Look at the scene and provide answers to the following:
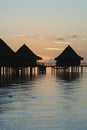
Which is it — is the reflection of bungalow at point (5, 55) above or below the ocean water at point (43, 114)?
above

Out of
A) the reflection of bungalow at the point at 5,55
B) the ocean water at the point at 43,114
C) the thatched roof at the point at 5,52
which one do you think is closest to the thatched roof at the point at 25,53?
the reflection of bungalow at the point at 5,55

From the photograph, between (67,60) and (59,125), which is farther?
(67,60)

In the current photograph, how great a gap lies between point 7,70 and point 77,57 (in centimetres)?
1435

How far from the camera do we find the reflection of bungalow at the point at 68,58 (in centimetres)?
8206

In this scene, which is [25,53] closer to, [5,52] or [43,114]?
[5,52]

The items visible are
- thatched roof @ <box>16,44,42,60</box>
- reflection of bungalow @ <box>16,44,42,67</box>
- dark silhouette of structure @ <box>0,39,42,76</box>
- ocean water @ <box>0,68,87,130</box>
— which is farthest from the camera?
thatched roof @ <box>16,44,42,60</box>

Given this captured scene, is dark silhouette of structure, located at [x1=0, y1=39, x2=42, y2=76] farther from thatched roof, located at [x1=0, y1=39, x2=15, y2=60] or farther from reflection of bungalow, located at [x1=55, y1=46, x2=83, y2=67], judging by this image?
reflection of bungalow, located at [x1=55, y1=46, x2=83, y2=67]

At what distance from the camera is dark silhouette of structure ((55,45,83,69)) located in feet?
269

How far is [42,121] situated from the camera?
57.5 ft

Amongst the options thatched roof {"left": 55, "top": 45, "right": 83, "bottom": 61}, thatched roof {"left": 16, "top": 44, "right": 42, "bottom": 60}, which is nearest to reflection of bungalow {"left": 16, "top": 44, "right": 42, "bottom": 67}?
thatched roof {"left": 16, "top": 44, "right": 42, "bottom": 60}

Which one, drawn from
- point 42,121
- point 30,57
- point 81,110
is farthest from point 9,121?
point 30,57

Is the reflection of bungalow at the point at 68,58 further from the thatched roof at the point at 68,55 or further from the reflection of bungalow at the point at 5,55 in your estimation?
the reflection of bungalow at the point at 5,55

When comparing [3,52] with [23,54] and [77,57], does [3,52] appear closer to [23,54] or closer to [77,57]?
[23,54]

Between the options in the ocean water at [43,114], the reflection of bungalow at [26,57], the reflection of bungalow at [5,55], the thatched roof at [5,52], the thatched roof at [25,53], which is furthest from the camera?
the thatched roof at [25,53]
